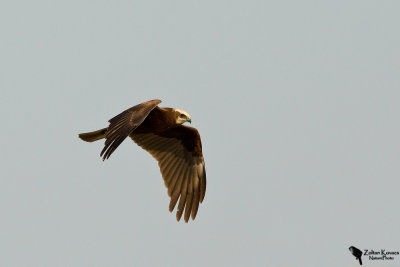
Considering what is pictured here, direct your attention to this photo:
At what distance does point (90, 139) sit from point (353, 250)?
20.9 ft

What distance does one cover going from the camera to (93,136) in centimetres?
1844

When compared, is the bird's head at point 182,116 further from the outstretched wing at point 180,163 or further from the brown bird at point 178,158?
the outstretched wing at point 180,163

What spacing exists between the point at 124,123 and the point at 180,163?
3.50m

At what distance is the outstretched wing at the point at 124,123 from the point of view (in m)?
15.8

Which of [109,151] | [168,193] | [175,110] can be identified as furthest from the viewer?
[168,193]

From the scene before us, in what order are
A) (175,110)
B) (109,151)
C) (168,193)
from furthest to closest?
(168,193)
(175,110)
(109,151)

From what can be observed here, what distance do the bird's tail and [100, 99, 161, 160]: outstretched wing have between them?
1.52 meters

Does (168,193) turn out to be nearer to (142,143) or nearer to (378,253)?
(142,143)

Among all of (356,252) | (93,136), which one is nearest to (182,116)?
(93,136)

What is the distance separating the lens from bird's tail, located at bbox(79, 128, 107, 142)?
18.4 meters

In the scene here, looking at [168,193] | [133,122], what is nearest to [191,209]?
[168,193]

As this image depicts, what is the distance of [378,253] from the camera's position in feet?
65.2

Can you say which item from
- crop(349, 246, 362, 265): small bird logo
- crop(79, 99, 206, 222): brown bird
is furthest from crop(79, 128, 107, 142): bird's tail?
crop(349, 246, 362, 265): small bird logo

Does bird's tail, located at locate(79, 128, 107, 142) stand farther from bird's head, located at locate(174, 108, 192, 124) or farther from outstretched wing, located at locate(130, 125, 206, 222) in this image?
bird's head, located at locate(174, 108, 192, 124)
